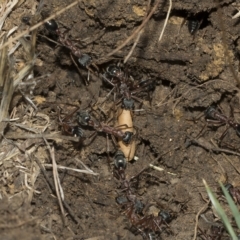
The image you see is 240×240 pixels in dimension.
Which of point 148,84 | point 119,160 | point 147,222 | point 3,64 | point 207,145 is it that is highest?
point 3,64

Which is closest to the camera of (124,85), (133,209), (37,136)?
(37,136)

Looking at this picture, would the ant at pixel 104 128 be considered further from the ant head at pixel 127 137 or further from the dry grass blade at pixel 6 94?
the dry grass blade at pixel 6 94

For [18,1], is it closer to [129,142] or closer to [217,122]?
[129,142]

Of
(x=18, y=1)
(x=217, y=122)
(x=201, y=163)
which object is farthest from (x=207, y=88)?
(x=18, y=1)

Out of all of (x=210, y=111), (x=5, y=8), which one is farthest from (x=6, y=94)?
(x=210, y=111)

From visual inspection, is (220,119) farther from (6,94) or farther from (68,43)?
(6,94)

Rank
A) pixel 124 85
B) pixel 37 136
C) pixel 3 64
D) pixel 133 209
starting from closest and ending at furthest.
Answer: pixel 3 64 < pixel 37 136 < pixel 133 209 < pixel 124 85

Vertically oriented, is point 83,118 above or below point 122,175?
above

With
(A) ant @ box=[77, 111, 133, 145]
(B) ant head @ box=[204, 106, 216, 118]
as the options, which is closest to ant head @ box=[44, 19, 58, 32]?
(A) ant @ box=[77, 111, 133, 145]

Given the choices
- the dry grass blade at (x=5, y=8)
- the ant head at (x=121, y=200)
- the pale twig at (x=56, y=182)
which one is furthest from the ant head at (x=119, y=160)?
the dry grass blade at (x=5, y=8)
